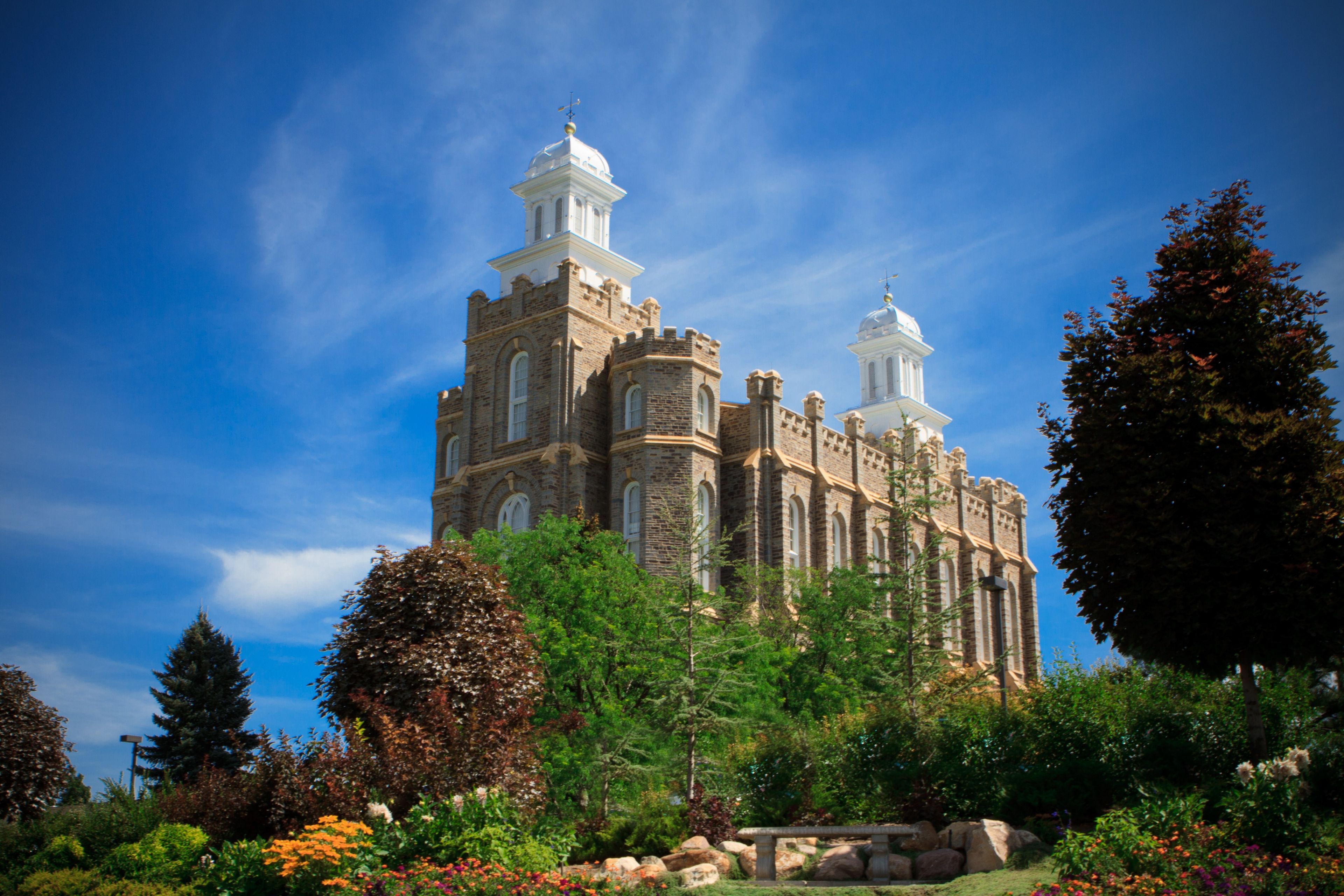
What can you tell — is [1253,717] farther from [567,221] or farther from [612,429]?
[567,221]

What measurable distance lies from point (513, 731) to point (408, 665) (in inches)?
73.7

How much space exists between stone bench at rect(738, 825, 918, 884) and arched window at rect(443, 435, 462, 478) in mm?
25880

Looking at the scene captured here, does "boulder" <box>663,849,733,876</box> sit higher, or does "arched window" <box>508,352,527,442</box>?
"arched window" <box>508,352,527,442</box>

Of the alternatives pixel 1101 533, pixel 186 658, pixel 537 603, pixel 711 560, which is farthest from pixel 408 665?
pixel 186 658

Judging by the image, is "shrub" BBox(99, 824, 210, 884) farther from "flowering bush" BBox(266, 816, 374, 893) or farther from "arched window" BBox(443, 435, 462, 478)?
"arched window" BBox(443, 435, 462, 478)

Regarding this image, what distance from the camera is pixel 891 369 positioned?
2479 inches

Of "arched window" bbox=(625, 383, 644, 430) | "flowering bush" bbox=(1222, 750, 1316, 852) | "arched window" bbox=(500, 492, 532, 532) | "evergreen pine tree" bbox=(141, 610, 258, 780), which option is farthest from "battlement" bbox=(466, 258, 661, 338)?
"flowering bush" bbox=(1222, 750, 1316, 852)

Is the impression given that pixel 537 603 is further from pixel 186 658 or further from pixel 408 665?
pixel 186 658

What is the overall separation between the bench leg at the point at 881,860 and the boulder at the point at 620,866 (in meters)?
3.07

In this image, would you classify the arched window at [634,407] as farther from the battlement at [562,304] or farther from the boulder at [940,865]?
the boulder at [940,865]

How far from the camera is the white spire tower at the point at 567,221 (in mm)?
43469

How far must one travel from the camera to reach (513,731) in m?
17.2

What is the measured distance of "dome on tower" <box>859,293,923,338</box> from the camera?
208ft

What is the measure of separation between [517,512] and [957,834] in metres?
23.8
